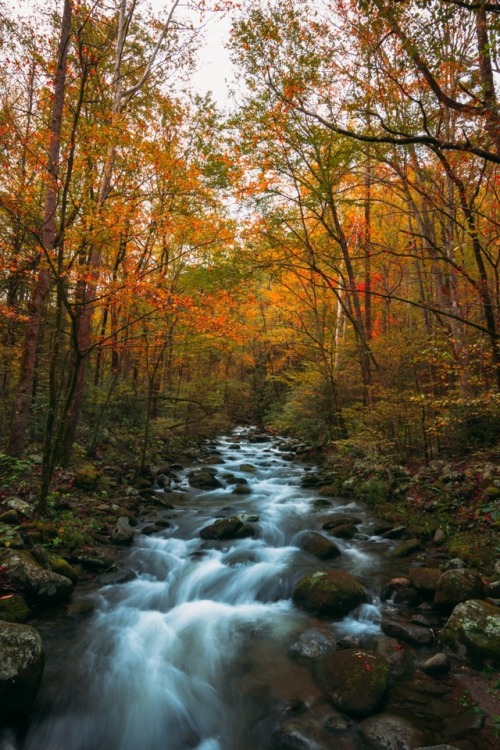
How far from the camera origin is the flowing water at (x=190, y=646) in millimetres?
3980

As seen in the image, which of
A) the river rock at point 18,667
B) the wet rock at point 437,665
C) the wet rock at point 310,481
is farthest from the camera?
the wet rock at point 310,481

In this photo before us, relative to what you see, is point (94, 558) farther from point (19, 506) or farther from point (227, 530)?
point (227, 530)

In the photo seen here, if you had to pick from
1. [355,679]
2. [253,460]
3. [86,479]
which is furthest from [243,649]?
[253,460]

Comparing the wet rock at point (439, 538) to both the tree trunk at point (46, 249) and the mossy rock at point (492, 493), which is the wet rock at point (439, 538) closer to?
the mossy rock at point (492, 493)

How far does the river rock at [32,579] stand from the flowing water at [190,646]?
0.38 meters

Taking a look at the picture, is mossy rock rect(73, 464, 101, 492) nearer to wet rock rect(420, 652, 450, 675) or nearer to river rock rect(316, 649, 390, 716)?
river rock rect(316, 649, 390, 716)

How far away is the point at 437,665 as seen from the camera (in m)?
4.14

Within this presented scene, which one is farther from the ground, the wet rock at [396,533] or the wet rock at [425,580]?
the wet rock at [425,580]

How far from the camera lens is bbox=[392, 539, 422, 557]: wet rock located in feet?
22.5

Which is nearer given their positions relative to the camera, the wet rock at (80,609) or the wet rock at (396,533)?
the wet rock at (80,609)

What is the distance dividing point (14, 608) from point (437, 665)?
Result: 492 cm

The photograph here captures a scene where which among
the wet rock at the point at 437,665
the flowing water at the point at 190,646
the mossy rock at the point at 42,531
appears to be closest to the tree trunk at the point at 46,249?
the mossy rock at the point at 42,531

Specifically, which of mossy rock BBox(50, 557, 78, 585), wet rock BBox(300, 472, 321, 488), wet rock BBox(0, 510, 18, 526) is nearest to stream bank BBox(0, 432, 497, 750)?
mossy rock BBox(50, 557, 78, 585)

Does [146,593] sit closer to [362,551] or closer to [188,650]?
[188,650]
